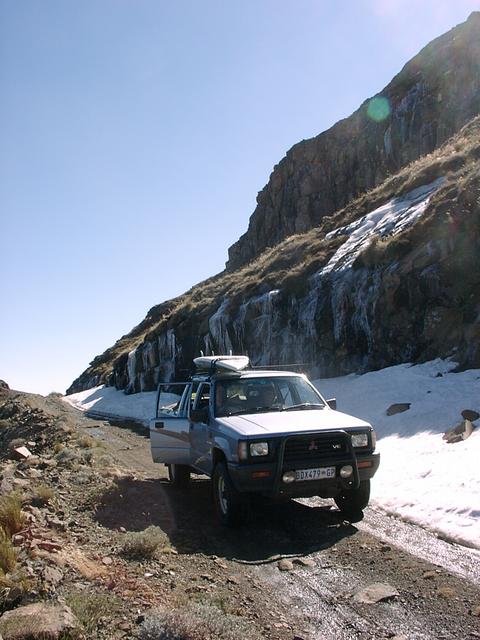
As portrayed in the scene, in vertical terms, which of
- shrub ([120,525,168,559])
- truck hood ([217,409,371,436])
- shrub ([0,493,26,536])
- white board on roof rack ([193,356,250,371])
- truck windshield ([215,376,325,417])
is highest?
white board on roof rack ([193,356,250,371])

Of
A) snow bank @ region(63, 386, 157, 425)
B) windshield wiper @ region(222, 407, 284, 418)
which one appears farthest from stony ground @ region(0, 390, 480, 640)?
snow bank @ region(63, 386, 157, 425)

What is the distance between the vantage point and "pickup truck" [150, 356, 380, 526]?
6.49 meters

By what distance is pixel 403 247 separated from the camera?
66.0 ft

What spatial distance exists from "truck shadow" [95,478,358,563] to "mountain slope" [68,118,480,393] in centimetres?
277

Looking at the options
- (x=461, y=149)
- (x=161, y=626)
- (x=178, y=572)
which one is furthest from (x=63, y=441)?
(x=461, y=149)

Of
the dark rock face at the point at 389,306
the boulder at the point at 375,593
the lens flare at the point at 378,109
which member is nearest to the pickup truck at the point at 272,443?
the boulder at the point at 375,593

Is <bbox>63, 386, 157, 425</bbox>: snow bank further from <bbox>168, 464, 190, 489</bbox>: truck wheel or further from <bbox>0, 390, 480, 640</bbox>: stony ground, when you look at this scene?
<bbox>0, 390, 480, 640</bbox>: stony ground

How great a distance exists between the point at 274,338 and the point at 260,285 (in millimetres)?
5167

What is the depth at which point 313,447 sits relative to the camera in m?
6.60

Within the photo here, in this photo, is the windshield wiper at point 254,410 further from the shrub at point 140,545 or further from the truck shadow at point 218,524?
the shrub at point 140,545

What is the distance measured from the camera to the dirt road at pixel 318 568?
425 cm

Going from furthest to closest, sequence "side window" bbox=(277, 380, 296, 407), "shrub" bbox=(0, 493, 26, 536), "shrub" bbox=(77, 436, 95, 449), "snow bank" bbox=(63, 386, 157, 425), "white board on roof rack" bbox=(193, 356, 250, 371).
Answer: "snow bank" bbox=(63, 386, 157, 425)
"shrub" bbox=(77, 436, 95, 449)
"white board on roof rack" bbox=(193, 356, 250, 371)
"side window" bbox=(277, 380, 296, 407)
"shrub" bbox=(0, 493, 26, 536)

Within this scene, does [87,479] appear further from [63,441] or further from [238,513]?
[63,441]

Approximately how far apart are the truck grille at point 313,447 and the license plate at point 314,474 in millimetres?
130
